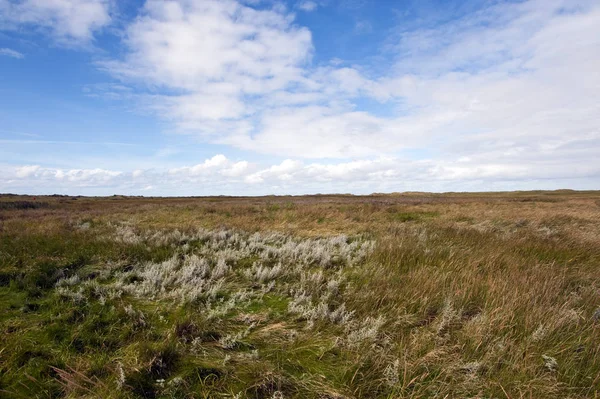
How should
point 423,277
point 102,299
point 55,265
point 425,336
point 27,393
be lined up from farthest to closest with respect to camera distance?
point 55,265
point 423,277
point 102,299
point 425,336
point 27,393

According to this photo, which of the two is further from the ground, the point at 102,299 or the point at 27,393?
the point at 102,299

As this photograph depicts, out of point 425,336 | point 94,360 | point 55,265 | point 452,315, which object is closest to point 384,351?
point 425,336

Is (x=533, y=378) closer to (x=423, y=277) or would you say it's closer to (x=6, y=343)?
(x=423, y=277)

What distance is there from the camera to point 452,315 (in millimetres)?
3668

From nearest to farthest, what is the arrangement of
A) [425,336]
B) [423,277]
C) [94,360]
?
[94,360] < [425,336] < [423,277]

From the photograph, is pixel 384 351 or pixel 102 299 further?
pixel 102 299

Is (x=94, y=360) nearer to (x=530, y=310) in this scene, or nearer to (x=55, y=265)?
(x=55, y=265)

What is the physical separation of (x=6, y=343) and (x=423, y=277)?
17.7ft

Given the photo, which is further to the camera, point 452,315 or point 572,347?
point 452,315

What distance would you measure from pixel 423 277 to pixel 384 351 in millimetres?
2099

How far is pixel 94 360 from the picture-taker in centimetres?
305

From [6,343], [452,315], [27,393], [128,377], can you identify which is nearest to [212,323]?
[128,377]

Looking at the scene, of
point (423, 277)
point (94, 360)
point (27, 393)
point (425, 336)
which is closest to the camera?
point (27, 393)

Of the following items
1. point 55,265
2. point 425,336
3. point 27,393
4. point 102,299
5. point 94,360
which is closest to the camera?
point 27,393
